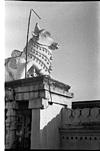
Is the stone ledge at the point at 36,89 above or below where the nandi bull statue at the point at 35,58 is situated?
below

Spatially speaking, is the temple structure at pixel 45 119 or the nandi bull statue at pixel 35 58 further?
the nandi bull statue at pixel 35 58

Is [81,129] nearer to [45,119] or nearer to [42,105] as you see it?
[45,119]

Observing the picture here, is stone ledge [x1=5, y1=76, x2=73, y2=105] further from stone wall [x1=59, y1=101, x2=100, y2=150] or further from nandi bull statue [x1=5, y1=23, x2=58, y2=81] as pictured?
nandi bull statue [x1=5, y1=23, x2=58, y2=81]

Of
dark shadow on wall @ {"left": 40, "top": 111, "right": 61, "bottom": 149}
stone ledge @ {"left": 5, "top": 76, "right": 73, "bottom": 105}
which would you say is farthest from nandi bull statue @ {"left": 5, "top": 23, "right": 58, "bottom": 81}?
dark shadow on wall @ {"left": 40, "top": 111, "right": 61, "bottom": 149}

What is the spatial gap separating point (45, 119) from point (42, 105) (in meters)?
0.22

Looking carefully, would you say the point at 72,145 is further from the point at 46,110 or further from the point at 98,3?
the point at 98,3

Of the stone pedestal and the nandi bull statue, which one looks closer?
the stone pedestal

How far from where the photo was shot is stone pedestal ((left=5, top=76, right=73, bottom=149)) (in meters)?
3.53

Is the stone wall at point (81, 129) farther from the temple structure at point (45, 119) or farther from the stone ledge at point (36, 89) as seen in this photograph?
the stone ledge at point (36, 89)

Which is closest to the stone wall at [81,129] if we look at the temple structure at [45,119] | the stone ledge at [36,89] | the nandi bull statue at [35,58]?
the temple structure at [45,119]

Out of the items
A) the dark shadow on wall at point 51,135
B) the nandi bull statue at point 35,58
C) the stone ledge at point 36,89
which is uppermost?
the nandi bull statue at point 35,58

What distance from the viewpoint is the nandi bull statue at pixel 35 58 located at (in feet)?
14.8

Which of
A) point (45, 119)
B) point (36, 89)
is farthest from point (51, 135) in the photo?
point (36, 89)

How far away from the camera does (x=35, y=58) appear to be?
4891mm
